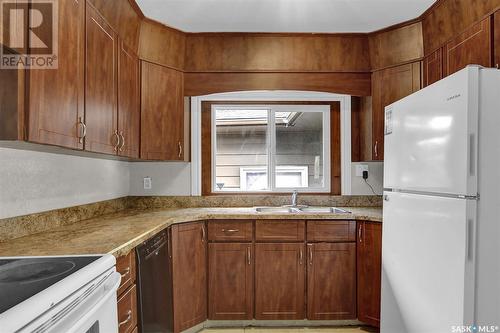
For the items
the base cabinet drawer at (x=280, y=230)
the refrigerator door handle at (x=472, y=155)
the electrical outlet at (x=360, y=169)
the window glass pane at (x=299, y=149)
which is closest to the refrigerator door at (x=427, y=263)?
the refrigerator door handle at (x=472, y=155)

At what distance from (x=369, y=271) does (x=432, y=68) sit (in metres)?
1.61

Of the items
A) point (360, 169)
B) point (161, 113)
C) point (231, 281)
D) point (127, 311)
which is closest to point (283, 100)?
point (360, 169)

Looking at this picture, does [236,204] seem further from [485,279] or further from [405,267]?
[485,279]

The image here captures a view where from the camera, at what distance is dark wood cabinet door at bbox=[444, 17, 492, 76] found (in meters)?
1.81

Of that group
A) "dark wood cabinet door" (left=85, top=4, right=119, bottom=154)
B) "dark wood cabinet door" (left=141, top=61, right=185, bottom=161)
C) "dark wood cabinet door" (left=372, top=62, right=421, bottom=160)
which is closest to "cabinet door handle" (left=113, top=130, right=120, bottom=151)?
"dark wood cabinet door" (left=85, top=4, right=119, bottom=154)

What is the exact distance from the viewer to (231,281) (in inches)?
97.2

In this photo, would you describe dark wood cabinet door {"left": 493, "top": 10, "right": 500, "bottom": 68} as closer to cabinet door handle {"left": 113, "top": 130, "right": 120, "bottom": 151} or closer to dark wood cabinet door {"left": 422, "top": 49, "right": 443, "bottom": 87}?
dark wood cabinet door {"left": 422, "top": 49, "right": 443, "bottom": 87}

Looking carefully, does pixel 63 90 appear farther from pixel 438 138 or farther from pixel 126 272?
pixel 438 138

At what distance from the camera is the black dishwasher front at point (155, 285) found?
1651 millimetres

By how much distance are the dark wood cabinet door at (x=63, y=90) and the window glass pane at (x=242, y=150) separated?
1.65 m

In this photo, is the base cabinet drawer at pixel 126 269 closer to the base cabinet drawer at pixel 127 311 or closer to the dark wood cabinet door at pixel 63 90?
the base cabinet drawer at pixel 127 311

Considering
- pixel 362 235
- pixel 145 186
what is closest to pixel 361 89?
pixel 362 235

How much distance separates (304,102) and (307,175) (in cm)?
72

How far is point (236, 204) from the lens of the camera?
2975 mm
